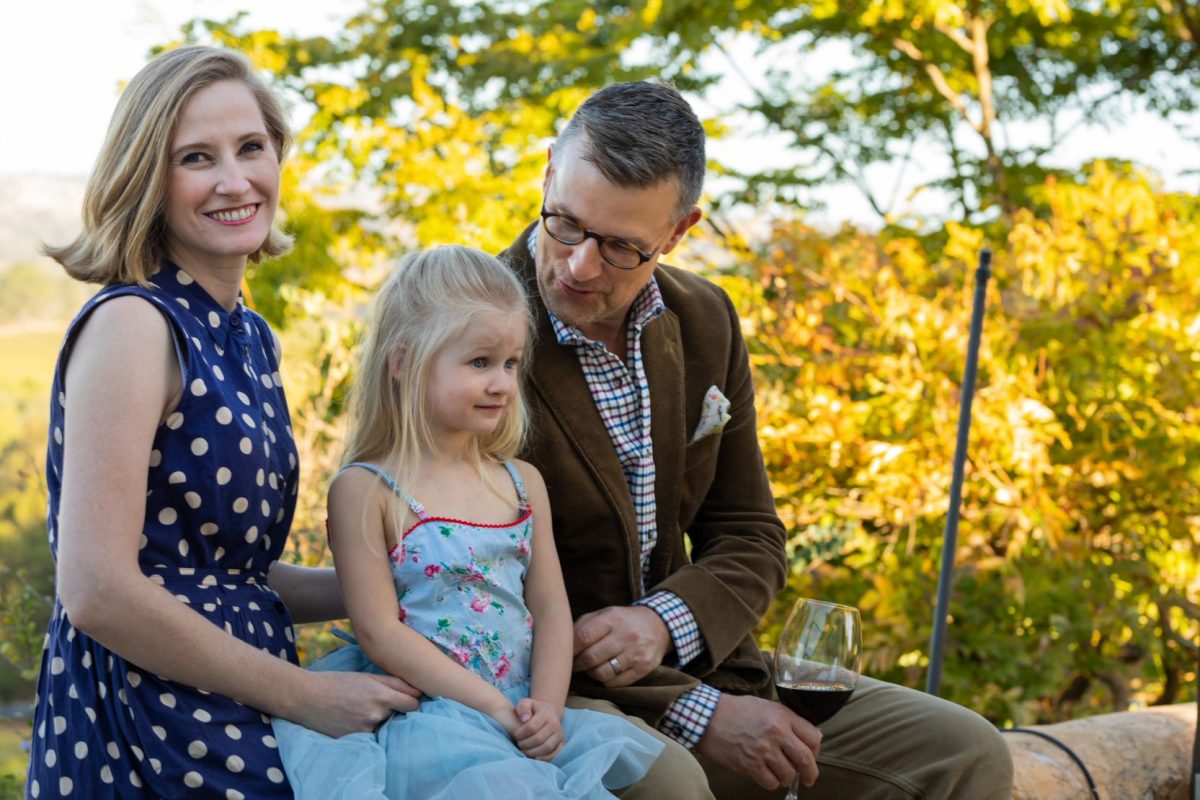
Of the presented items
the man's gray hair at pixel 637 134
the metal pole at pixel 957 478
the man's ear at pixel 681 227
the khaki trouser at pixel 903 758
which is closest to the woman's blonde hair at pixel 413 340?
the man's gray hair at pixel 637 134

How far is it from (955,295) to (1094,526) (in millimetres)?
1000

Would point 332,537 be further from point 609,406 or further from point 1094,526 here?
point 1094,526

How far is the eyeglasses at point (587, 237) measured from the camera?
237 centimetres

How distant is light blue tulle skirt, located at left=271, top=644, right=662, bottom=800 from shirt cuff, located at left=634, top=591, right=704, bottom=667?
16.5 inches

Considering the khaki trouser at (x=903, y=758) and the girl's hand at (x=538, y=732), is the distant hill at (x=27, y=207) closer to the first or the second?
the khaki trouser at (x=903, y=758)

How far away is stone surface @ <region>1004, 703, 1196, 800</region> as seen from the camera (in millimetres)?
3119

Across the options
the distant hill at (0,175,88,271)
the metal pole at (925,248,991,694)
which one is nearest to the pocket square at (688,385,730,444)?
the metal pole at (925,248,991,694)

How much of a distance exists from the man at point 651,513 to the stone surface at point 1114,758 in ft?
2.35

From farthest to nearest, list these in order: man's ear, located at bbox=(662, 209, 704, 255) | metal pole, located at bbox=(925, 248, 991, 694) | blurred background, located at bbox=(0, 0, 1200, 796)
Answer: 1. blurred background, located at bbox=(0, 0, 1200, 796)
2. metal pole, located at bbox=(925, 248, 991, 694)
3. man's ear, located at bbox=(662, 209, 704, 255)

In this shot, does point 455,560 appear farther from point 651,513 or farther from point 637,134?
point 637,134

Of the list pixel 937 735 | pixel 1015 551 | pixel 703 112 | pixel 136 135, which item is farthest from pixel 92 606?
pixel 703 112

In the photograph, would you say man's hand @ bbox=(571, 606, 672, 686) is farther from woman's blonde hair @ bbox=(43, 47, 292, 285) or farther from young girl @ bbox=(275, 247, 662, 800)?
woman's blonde hair @ bbox=(43, 47, 292, 285)

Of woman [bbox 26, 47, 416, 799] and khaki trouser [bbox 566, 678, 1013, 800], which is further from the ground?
woman [bbox 26, 47, 416, 799]

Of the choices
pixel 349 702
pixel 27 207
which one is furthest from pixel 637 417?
pixel 27 207
